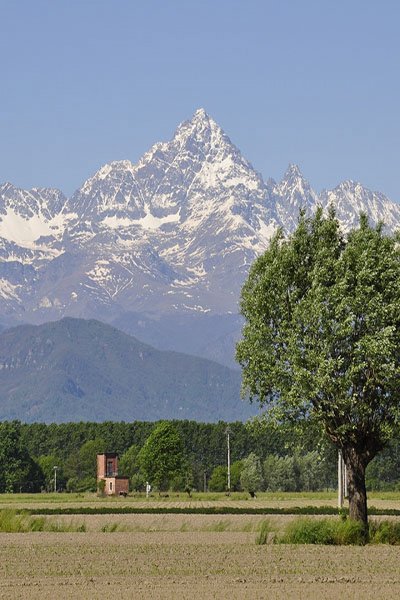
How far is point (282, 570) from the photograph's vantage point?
49188 millimetres

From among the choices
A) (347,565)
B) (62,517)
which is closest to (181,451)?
(62,517)

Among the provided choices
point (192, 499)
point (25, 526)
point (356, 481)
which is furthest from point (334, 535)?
Result: point (192, 499)

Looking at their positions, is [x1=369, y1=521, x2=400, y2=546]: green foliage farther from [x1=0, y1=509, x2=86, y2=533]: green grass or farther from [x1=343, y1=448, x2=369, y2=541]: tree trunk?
[x1=0, y1=509, x2=86, y2=533]: green grass

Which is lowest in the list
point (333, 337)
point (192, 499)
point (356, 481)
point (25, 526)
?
point (25, 526)

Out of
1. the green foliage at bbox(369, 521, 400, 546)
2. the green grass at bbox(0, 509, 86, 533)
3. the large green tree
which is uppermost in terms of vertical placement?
the large green tree

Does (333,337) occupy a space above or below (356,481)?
above

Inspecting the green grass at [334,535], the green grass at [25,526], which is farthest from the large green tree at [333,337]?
the green grass at [25,526]

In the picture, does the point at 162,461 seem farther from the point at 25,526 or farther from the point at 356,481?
the point at 356,481

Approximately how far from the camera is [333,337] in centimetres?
6194

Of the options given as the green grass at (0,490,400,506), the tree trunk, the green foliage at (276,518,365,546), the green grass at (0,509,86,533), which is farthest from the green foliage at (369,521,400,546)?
the green grass at (0,490,400,506)

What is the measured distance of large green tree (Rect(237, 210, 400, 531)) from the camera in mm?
61812

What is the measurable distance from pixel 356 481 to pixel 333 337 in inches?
306

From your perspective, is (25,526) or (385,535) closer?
(385,535)

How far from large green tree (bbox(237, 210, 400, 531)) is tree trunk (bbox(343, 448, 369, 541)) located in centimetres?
5
